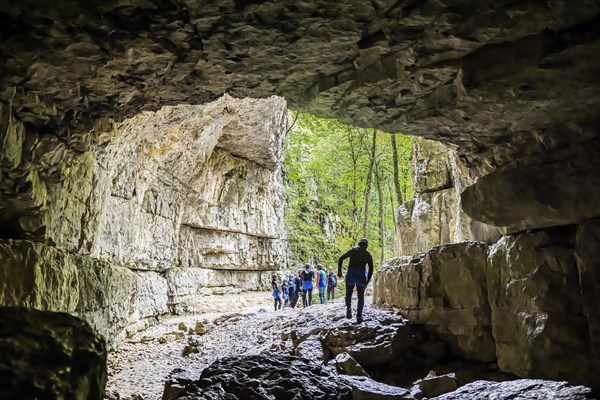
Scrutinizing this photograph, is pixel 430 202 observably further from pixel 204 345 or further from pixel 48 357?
pixel 48 357

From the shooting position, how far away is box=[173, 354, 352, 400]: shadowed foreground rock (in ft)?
12.2

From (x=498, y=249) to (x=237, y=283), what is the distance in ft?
53.2

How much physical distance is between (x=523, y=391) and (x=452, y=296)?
100 inches

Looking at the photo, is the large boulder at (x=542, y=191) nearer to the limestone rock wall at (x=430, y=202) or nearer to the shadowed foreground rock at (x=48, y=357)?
the limestone rock wall at (x=430, y=202)

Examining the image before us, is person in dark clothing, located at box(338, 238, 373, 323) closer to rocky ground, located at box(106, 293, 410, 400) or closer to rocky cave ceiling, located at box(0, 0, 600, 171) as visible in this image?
rocky ground, located at box(106, 293, 410, 400)

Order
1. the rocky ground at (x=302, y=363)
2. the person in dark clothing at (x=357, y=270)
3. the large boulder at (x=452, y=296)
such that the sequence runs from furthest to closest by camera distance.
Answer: the person in dark clothing at (x=357, y=270) → the large boulder at (x=452, y=296) → the rocky ground at (x=302, y=363)

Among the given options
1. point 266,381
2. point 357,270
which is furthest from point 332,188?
point 266,381

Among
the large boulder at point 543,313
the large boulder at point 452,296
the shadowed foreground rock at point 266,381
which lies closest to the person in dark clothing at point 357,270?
the large boulder at point 452,296

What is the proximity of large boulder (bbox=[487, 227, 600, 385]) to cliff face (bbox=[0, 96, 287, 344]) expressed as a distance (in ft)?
19.1

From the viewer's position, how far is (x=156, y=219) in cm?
1366

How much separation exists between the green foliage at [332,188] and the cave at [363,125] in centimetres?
1080

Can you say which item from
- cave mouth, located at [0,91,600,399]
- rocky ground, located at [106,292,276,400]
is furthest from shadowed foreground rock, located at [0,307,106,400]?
rocky ground, located at [106,292,276,400]

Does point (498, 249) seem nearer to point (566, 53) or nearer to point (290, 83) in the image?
point (566, 53)

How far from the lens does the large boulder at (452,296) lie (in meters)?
6.34
